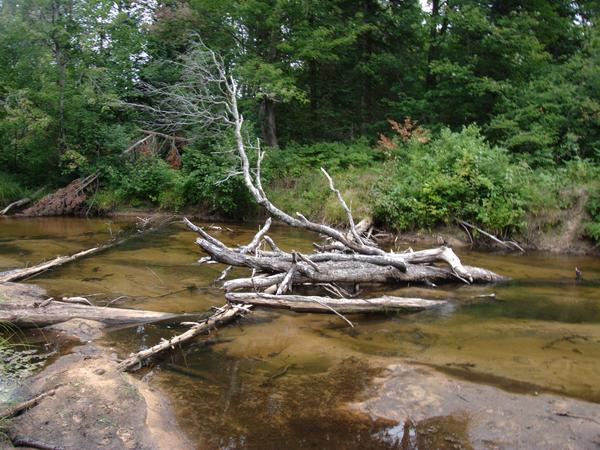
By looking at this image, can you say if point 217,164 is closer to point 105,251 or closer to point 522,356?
point 105,251

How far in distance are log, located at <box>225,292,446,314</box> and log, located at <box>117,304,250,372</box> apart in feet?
0.54

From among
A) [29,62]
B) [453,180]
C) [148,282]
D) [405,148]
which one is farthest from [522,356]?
[29,62]

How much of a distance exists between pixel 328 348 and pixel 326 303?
1055mm

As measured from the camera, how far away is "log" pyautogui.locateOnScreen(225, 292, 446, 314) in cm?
677

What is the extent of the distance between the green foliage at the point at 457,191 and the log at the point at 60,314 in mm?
7810

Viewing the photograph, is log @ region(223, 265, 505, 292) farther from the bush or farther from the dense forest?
the bush

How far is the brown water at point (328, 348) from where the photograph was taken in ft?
13.9

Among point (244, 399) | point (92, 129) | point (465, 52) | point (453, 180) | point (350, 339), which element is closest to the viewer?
point (244, 399)

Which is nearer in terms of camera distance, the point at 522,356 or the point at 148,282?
the point at 522,356

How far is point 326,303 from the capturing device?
684cm

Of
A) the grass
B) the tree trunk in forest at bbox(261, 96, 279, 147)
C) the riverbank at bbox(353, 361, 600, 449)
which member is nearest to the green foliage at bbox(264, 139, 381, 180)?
the grass

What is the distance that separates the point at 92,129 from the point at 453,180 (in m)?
13.1

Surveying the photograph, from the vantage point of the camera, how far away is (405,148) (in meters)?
16.4

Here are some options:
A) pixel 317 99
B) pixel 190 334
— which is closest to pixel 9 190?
pixel 317 99
